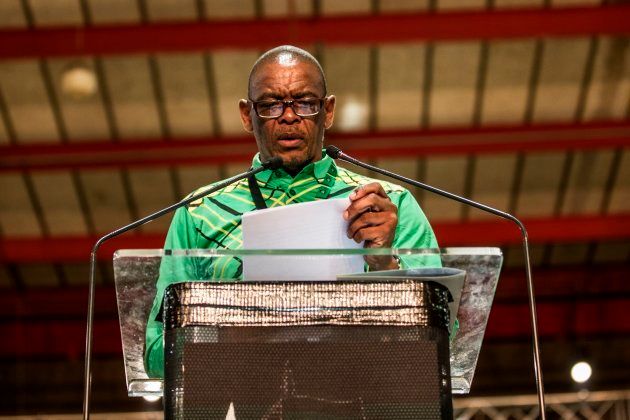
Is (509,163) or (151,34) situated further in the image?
(509,163)

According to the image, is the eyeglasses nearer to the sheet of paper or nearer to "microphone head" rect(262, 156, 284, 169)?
"microphone head" rect(262, 156, 284, 169)

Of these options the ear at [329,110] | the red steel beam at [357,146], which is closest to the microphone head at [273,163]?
the ear at [329,110]

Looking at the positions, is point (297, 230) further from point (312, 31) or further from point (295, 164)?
point (312, 31)

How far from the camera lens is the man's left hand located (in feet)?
5.29

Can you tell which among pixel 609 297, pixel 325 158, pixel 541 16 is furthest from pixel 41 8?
pixel 325 158

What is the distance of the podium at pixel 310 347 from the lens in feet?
4.62

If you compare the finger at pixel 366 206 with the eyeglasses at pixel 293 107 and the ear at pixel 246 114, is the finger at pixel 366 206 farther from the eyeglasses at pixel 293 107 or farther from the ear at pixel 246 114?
the ear at pixel 246 114

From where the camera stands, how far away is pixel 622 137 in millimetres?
8734

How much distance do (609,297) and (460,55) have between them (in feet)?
9.53

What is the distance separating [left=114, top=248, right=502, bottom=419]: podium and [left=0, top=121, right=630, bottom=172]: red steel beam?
23.9 ft

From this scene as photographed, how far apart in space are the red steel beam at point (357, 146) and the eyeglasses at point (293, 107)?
6632 millimetres

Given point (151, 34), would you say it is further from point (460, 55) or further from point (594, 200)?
point (594, 200)

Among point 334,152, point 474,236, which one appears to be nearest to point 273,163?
point 334,152

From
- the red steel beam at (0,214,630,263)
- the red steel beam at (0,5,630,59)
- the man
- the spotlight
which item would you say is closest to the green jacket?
the man
